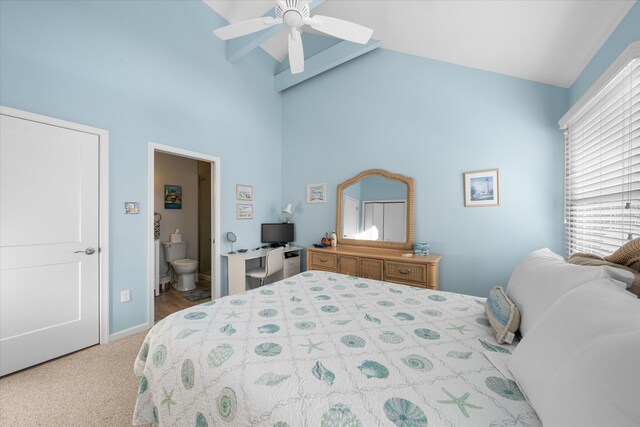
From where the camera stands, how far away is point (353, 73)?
3.43 metres

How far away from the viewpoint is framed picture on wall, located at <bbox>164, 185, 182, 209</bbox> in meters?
4.27

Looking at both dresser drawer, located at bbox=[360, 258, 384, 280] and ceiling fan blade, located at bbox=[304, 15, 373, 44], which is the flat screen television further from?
ceiling fan blade, located at bbox=[304, 15, 373, 44]

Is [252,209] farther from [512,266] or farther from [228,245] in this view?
[512,266]

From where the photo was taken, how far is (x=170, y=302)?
11.0 ft

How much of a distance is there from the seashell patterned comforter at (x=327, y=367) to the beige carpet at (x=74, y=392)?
1.93 ft

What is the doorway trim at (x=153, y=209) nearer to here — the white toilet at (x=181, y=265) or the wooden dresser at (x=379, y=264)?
the white toilet at (x=181, y=265)

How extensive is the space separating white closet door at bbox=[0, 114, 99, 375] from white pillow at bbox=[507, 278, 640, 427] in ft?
10.2

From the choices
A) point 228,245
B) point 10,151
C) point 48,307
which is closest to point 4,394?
point 48,307

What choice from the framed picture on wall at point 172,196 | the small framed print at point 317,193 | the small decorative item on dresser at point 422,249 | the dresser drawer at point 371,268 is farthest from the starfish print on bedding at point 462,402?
the framed picture on wall at point 172,196

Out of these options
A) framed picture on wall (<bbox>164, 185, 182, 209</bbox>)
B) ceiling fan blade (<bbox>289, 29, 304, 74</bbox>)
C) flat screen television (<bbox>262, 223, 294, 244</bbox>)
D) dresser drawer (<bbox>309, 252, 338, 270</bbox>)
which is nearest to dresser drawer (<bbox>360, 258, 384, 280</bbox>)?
dresser drawer (<bbox>309, 252, 338, 270</bbox>)

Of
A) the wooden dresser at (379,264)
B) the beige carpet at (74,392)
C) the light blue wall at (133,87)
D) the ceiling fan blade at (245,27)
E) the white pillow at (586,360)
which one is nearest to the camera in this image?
the white pillow at (586,360)

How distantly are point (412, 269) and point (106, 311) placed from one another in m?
3.04


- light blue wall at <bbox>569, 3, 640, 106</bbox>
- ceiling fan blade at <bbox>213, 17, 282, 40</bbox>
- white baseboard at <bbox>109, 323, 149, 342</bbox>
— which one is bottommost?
white baseboard at <bbox>109, 323, 149, 342</bbox>

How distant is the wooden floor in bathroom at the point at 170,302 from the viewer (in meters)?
2.99
